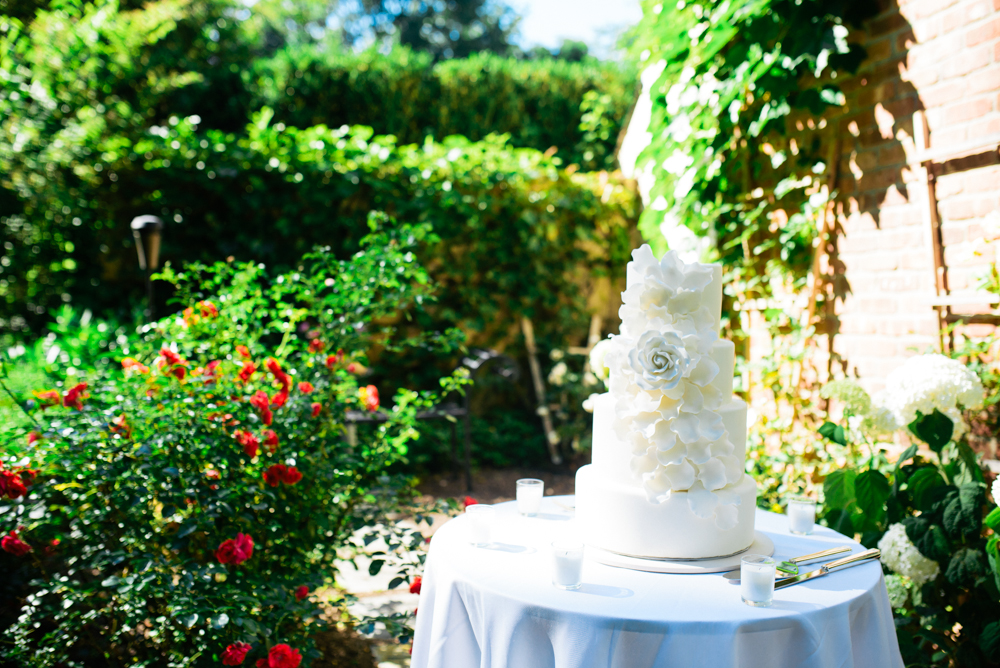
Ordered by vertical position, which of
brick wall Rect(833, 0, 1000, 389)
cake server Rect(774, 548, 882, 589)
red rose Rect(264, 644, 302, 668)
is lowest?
red rose Rect(264, 644, 302, 668)

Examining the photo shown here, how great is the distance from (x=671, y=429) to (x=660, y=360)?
0.14 m

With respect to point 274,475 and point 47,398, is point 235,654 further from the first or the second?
point 47,398

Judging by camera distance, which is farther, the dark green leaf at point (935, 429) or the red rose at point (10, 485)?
the dark green leaf at point (935, 429)

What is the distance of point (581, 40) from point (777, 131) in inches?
543

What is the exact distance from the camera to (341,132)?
15.3 feet

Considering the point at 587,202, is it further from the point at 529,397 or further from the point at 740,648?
the point at 740,648

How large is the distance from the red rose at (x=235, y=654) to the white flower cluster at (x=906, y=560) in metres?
1.72

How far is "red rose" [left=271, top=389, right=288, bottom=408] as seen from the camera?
1972 mm

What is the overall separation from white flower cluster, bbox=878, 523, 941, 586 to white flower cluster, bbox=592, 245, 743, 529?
83cm

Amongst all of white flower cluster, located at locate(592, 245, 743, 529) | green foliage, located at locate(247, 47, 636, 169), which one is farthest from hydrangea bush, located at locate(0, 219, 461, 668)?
green foliage, located at locate(247, 47, 636, 169)

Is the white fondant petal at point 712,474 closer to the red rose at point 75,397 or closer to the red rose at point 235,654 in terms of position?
the red rose at point 235,654

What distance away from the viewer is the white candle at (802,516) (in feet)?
5.27

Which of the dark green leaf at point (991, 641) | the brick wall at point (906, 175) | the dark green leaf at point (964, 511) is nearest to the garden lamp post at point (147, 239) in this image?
the brick wall at point (906, 175)

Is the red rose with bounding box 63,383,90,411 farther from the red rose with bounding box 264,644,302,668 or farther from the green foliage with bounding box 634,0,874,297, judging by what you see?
the green foliage with bounding box 634,0,874,297
